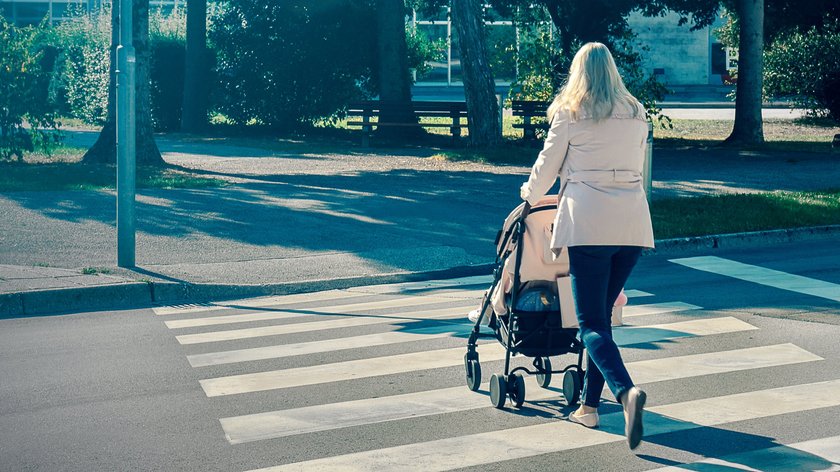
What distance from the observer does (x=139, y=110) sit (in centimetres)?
2122

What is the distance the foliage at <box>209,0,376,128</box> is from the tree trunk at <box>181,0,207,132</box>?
1.20 meters

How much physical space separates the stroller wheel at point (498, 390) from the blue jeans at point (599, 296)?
0.73 metres

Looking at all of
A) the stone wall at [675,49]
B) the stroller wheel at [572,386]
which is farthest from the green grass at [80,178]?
the stone wall at [675,49]

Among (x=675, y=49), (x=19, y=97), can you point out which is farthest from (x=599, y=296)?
(x=675, y=49)

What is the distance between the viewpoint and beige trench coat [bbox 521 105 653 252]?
19.0 feet

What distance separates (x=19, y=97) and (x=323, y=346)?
1451cm

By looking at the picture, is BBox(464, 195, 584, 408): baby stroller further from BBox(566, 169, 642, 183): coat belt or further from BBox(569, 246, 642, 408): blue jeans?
BBox(566, 169, 642, 183): coat belt

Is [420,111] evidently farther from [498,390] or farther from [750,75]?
[498,390]

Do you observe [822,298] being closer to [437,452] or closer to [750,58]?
[437,452]

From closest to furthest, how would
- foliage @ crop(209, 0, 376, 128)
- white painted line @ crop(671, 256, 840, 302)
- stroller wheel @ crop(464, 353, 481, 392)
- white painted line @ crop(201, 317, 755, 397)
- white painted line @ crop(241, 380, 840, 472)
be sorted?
white painted line @ crop(241, 380, 840, 472) < stroller wheel @ crop(464, 353, 481, 392) < white painted line @ crop(201, 317, 755, 397) < white painted line @ crop(671, 256, 840, 302) < foliage @ crop(209, 0, 376, 128)

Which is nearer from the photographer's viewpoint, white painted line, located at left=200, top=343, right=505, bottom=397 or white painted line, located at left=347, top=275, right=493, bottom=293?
white painted line, located at left=200, top=343, right=505, bottom=397

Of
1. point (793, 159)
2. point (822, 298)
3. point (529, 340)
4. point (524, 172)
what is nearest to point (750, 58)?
→ point (793, 159)

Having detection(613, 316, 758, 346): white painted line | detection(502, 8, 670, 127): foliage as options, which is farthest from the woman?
detection(502, 8, 670, 127): foliage

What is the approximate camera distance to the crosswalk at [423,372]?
5.86 meters
